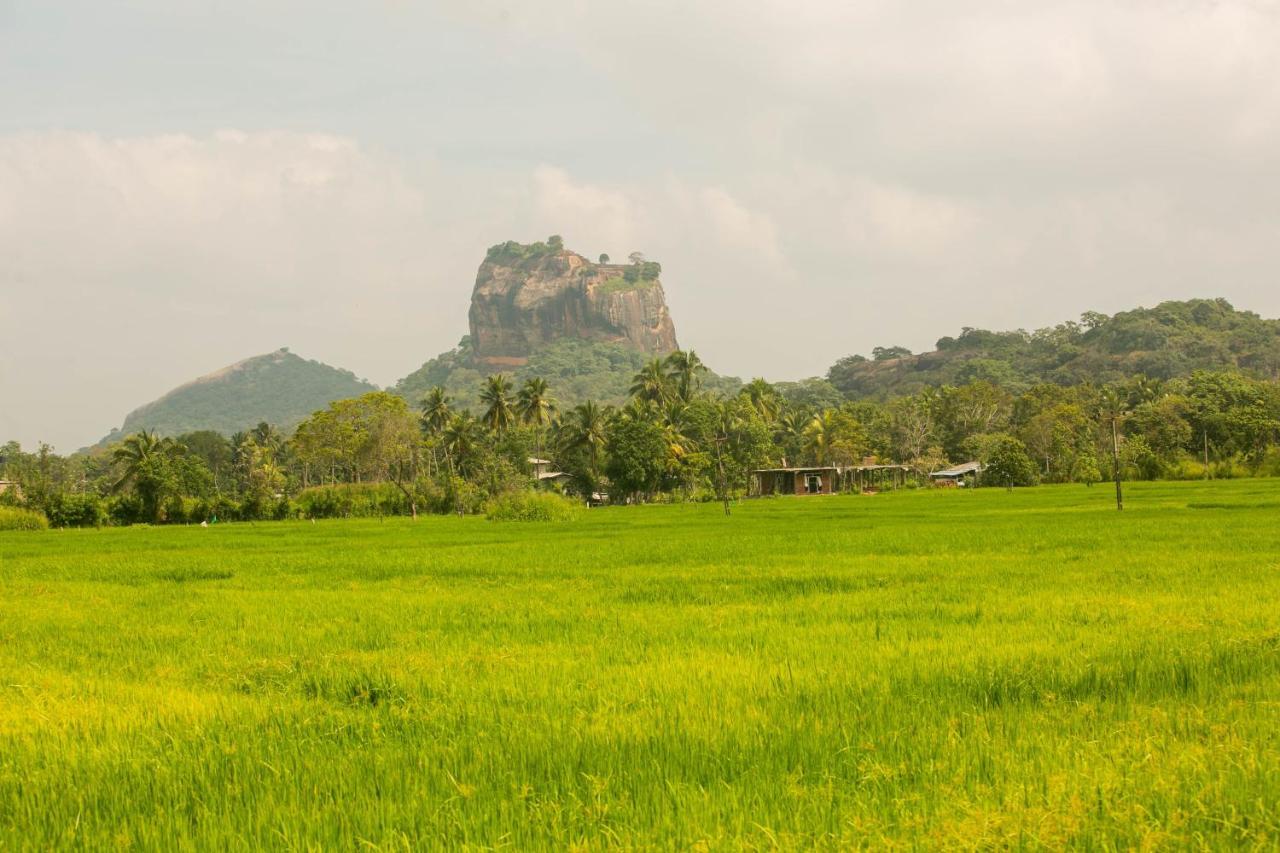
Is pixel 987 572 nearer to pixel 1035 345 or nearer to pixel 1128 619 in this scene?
pixel 1128 619

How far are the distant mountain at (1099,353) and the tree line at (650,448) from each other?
28310mm

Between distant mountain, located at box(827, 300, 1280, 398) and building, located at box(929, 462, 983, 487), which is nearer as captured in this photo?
building, located at box(929, 462, 983, 487)

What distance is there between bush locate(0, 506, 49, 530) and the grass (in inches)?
1659

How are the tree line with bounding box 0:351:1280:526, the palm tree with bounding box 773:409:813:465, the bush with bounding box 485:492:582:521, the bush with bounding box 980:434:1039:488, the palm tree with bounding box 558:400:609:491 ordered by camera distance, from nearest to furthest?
the bush with bounding box 485:492:582:521 < the tree line with bounding box 0:351:1280:526 < the bush with bounding box 980:434:1039:488 < the palm tree with bounding box 558:400:609:491 < the palm tree with bounding box 773:409:813:465

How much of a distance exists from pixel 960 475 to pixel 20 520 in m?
71.3

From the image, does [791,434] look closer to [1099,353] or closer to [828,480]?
[828,480]

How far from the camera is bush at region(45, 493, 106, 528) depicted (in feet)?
176

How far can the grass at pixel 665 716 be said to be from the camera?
12.6 ft

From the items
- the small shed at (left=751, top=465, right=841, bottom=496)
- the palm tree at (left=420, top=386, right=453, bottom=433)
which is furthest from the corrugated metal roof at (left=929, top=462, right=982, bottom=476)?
the palm tree at (left=420, top=386, right=453, bottom=433)

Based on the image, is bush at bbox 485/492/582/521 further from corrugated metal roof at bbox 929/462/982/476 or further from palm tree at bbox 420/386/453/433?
corrugated metal roof at bbox 929/462/982/476

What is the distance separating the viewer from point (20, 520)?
47.8 metres

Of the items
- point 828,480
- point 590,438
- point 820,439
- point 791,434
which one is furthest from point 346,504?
point 791,434

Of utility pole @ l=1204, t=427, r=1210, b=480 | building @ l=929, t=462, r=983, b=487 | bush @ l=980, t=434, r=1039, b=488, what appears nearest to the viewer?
utility pole @ l=1204, t=427, r=1210, b=480

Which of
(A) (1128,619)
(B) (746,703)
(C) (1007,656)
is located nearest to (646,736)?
(B) (746,703)
